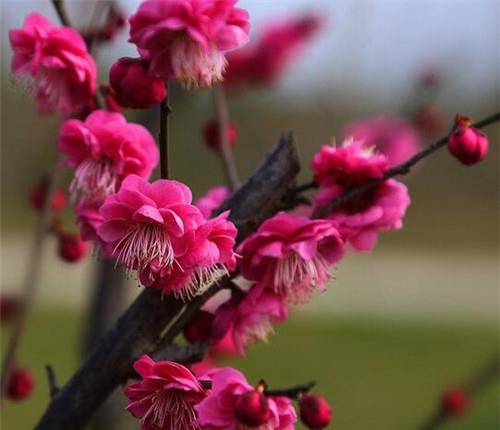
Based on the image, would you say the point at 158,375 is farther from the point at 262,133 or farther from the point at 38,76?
the point at 262,133

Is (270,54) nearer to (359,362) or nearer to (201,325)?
(201,325)

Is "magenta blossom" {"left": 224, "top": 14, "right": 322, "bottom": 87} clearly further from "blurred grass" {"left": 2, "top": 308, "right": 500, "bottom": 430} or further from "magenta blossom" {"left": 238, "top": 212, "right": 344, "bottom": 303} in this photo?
"blurred grass" {"left": 2, "top": 308, "right": 500, "bottom": 430}

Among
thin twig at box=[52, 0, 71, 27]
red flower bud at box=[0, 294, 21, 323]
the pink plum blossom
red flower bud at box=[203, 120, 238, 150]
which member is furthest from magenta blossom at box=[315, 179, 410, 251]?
red flower bud at box=[0, 294, 21, 323]

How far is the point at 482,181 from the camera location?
19047mm

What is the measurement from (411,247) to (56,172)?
563 inches

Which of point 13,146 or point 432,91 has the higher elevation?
point 13,146

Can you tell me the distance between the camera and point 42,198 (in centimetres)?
173

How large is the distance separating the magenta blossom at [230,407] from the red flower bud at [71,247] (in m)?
0.72

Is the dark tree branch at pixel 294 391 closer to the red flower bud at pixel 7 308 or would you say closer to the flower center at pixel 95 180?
the flower center at pixel 95 180

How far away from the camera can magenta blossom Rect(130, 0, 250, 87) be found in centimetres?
96

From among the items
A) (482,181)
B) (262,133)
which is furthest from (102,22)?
(482,181)

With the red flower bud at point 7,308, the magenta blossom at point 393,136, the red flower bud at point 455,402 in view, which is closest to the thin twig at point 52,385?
the red flower bud at point 7,308

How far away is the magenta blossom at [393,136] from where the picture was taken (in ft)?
9.20

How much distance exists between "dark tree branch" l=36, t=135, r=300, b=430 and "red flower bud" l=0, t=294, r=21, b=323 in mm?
1090
